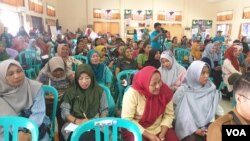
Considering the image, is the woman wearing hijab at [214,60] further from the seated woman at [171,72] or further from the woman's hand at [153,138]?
the woman's hand at [153,138]

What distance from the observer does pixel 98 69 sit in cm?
335

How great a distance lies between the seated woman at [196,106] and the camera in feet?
6.70

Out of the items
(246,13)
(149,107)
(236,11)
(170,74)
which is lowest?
(149,107)

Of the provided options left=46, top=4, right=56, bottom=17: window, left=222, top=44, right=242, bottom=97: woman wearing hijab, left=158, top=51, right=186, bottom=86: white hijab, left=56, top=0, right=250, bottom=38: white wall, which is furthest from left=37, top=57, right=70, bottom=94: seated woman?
left=56, top=0, right=250, bottom=38: white wall

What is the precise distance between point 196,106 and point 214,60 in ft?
9.42

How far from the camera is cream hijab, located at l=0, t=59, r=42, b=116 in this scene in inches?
70.4

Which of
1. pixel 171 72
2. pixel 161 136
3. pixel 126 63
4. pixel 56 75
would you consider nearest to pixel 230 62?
pixel 171 72

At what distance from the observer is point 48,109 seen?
219 cm

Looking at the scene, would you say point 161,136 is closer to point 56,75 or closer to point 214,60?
point 56,75

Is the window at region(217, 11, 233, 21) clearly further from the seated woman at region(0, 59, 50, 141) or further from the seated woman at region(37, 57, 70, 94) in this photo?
the seated woman at region(0, 59, 50, 141)

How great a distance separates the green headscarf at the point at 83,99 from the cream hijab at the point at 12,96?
1.10 ft

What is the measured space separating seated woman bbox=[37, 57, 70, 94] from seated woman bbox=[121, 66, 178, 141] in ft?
3.47

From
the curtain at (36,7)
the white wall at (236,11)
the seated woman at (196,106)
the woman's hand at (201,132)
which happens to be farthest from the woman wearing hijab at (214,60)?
the curtain at (36,7)

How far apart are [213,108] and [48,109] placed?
1464mm
